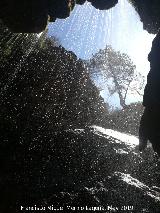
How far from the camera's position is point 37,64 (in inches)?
981

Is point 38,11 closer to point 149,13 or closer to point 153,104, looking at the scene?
point 149,13

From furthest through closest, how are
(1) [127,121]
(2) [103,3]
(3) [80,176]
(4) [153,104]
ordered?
(1) [127,121] < (3) [80,176] < (2) [103,3] < (4) [153,104]

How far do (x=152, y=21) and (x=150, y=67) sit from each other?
2.60 metres

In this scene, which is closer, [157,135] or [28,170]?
[157,135]

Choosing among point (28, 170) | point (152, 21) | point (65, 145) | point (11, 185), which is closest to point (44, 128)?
point (65, 145)

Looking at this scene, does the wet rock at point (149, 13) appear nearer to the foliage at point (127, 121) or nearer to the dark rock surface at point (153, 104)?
the dark rock surface at point (153, 104)

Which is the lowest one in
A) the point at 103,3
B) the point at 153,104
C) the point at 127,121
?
the point at 153,104

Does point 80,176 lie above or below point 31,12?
below

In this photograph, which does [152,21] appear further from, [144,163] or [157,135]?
[144,163]

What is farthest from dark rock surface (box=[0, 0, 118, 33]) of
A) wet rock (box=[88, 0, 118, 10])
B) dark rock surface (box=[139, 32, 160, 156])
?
dark rock surface (box=[139, 32, 160, 156])

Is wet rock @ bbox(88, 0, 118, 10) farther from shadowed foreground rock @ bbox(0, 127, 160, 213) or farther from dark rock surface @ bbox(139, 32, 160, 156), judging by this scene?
shadowed foreground rock @ bbox(0, 127, 160, 213)

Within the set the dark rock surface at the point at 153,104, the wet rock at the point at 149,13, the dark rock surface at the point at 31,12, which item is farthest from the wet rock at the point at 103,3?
the dark rock surface at the point at 153,104

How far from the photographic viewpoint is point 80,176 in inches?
584

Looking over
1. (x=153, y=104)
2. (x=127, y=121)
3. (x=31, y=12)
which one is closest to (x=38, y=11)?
(x=31, y=12)
